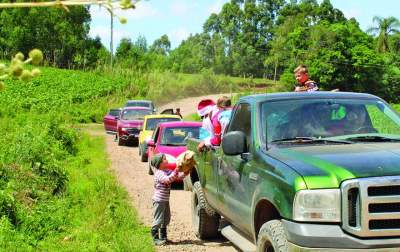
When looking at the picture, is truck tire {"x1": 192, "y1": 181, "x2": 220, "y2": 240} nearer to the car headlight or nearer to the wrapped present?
the wrapped present

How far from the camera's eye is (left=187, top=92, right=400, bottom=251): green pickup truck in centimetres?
419

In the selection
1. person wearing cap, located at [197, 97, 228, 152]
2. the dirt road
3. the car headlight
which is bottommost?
the dirt road

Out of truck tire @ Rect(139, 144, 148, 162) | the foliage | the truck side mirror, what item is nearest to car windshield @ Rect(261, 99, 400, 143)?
the truck side mirror

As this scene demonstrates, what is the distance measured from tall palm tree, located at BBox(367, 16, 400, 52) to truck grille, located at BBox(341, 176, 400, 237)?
75.6 meters

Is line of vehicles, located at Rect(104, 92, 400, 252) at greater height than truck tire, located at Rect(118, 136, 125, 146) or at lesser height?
greater

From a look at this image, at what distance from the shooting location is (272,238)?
15.4 ft

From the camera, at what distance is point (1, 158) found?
12.7 metres

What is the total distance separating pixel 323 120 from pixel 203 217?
2851mm

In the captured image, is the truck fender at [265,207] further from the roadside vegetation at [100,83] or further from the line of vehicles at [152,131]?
the line of vehicles at [152,131]

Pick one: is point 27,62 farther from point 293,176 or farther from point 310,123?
point 310,123

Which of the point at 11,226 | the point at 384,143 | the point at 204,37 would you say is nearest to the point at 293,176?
the point at 384,143

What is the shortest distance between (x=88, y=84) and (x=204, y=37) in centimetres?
6315

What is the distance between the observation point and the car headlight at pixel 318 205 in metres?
4.24

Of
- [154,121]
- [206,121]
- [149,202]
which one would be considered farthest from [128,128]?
[206,121]
